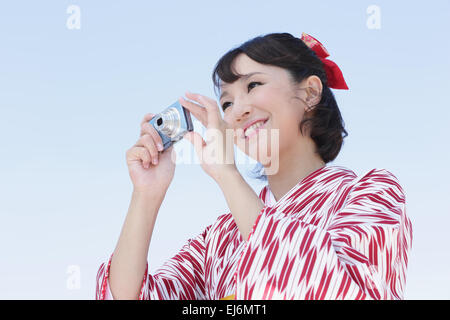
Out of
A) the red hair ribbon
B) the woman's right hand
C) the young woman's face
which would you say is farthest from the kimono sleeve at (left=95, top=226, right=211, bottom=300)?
the red hair ribbon

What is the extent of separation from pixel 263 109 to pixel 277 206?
261mm

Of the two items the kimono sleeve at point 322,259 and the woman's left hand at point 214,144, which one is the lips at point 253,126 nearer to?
the woman's left hand at point 214,144

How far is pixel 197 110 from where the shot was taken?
51.9 inches

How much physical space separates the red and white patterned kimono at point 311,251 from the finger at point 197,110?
0.96 ft

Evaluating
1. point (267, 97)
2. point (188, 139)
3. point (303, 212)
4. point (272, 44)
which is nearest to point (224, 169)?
point (188, 139)

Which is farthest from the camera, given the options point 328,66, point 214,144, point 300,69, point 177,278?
point 328,66

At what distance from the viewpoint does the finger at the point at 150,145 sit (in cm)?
145

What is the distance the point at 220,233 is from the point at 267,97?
0.39 m

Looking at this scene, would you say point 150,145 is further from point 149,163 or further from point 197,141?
point 197,141

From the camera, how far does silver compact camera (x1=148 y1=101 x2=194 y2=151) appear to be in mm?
1341

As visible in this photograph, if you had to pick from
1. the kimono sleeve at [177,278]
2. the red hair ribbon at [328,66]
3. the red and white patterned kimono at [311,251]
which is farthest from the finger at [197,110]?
the red hair ribbon at [328,66]

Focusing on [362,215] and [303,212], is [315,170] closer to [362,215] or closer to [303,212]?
[303,212]

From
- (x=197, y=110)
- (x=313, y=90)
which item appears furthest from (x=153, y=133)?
(x=313, y=90)

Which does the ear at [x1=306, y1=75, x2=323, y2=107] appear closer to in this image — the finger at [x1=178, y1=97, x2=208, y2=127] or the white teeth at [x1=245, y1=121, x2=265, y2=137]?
the white teeth at [x1=245, y1=121, x2=265, y2=137]
